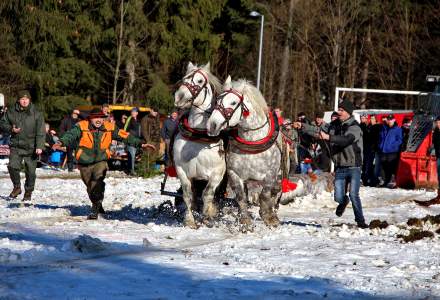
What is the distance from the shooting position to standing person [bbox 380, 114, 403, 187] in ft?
71.9

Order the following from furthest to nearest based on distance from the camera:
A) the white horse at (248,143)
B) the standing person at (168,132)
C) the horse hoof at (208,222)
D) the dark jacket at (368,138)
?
the dark jacket at (368,138) → the standing person at (168,132) → the horse hoof at (208,222) → the white horse at (248,143)

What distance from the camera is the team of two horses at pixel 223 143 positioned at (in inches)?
469

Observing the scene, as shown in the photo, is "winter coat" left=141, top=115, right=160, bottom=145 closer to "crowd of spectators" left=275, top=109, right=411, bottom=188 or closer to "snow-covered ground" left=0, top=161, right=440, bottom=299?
"crowd of spectators" left=275, top=109, right=411, bottom=188

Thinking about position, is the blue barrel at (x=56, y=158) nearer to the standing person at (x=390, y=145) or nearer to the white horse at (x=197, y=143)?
the standing person at (x=390, y=145)

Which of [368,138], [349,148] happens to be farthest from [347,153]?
[368,138]

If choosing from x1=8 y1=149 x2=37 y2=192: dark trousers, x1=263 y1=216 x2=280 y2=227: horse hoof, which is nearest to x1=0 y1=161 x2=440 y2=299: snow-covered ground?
x1=263 y1=216 x2=280 y2=227: horse hoof

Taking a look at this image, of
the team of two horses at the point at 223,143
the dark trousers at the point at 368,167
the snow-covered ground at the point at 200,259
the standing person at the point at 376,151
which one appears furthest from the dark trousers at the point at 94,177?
the dark trousers at the point at 368,167

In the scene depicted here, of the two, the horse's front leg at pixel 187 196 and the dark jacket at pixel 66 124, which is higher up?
the dark jacket at pixel 66 124

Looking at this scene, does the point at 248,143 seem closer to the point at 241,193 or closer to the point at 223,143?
the point at 223,143

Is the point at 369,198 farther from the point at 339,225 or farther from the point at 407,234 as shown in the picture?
the point at 407,234

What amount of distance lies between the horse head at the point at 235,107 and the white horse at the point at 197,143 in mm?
369

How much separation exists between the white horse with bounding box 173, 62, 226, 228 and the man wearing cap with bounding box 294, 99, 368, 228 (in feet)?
4.86

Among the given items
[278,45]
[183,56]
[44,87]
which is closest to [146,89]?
[183,56]

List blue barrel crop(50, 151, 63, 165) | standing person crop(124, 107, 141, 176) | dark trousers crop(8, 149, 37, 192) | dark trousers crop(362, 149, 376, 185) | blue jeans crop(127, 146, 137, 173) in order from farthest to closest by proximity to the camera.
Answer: blue barrel crop(50, 151, 63, 165) → blue jeans crop(127, 146, 137, 173) → standing person crop(124, 107, 141, 176) → dark trousers crop(362, 149, 376, 185) → dark trousers crop(8, 149, 37, 192)
